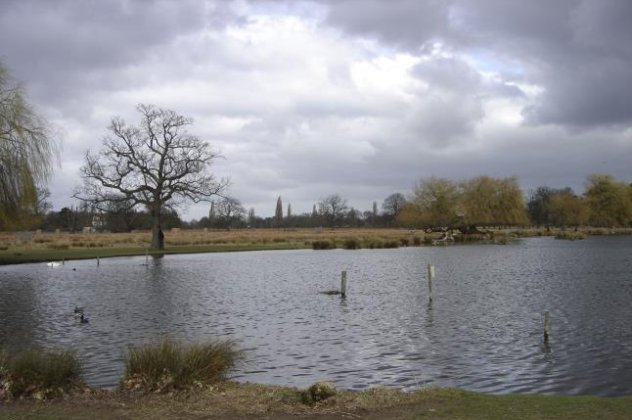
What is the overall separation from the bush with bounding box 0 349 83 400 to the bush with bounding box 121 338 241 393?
0.96m

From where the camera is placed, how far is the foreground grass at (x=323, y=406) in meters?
8.87

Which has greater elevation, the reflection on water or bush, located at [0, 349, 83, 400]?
bush, located at [0, 349, 83, 400]

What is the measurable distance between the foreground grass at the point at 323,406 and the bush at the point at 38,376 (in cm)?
35

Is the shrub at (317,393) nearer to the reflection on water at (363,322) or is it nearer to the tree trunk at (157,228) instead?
the reflection on water at (363,322)

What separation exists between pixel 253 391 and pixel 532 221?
165m

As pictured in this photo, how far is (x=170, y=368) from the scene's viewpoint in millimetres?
10570

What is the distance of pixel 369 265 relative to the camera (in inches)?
1857

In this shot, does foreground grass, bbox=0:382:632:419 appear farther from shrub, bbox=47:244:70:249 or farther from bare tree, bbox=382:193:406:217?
bare tree, bbox=382:193:406:217

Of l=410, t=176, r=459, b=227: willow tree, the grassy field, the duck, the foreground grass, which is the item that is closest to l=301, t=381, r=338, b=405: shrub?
the foreground grass

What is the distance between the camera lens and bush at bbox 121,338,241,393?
10297mm

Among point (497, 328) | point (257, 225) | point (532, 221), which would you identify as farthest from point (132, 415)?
point (257, 225)

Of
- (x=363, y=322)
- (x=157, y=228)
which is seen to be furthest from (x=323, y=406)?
(x=157, y=228)

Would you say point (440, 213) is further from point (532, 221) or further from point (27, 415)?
point (27, 415)

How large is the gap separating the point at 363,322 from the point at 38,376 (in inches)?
494
